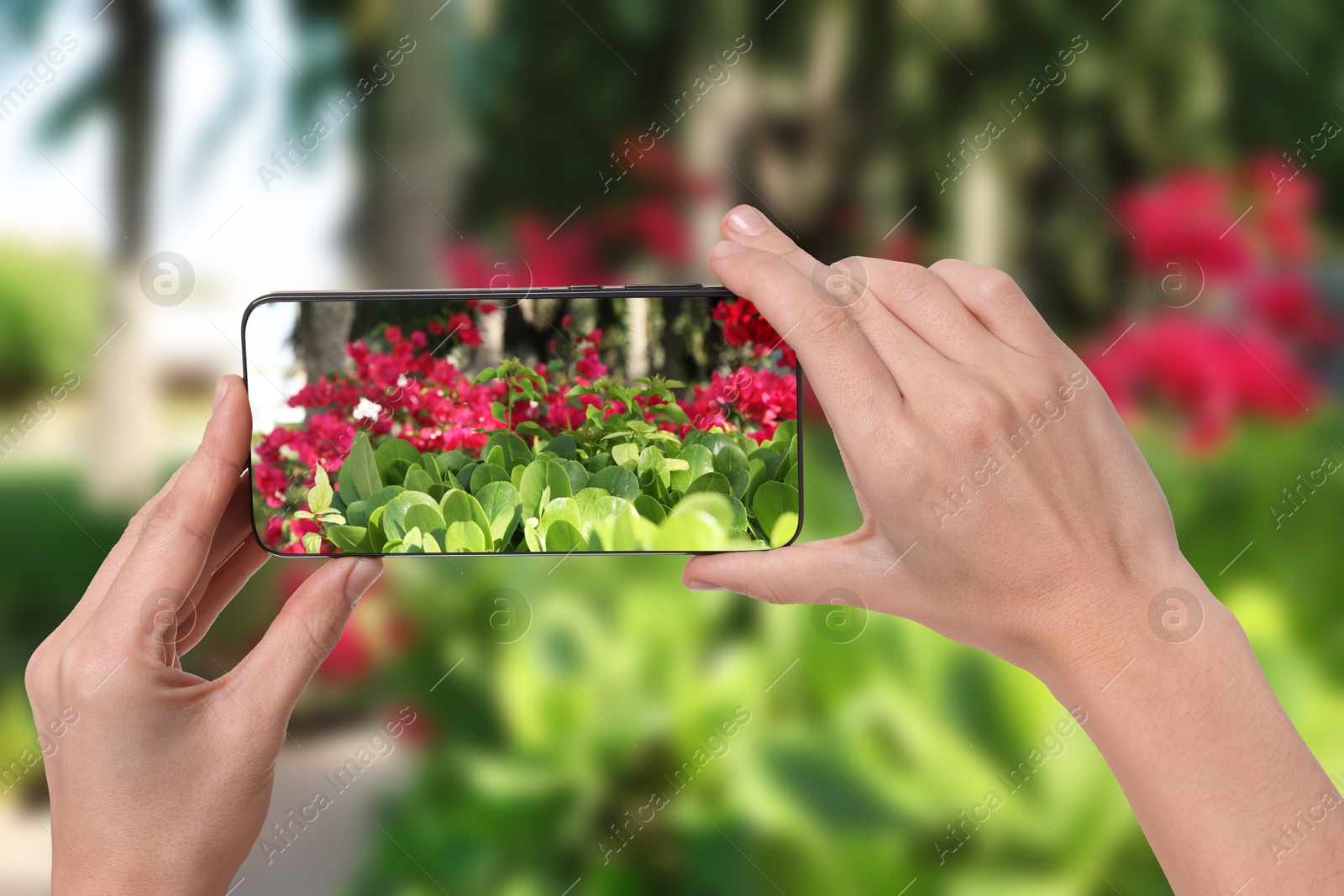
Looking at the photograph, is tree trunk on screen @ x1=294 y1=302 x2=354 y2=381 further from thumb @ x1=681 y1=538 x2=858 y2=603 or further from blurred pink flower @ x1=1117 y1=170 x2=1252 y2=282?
blurred pink flower @ x1=1117 y1=170 x2=1252 y2=282

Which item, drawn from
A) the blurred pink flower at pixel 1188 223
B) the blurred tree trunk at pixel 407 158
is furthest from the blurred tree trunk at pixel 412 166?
the blurred pink flower at pixel 1188 223

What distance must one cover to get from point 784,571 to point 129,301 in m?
0.69

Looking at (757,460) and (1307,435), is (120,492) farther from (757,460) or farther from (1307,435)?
(1307,435)

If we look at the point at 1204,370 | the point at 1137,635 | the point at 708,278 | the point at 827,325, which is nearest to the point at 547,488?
the point at 827,325

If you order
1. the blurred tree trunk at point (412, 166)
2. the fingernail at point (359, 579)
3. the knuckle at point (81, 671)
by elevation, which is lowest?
the fingernail at point (359, 579)

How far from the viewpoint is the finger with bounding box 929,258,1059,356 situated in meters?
0.37

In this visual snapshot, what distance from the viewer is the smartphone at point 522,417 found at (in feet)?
1.26

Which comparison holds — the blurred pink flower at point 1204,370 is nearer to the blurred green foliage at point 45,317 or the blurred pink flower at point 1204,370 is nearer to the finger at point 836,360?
the finger at point 836,360

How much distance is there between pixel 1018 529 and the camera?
35 centimetres

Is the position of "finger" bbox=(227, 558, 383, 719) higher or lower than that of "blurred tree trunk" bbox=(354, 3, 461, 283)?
lower

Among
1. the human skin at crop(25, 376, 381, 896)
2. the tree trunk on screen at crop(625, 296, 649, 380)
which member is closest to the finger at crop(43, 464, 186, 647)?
the human skin at crop(25, 376, 381, 896)

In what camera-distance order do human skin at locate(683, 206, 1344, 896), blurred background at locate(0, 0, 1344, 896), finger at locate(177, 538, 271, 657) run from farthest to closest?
blurred background at locate(0, 0, 1344, 896) < finger at locate(177, 538, 271, 657) < human skin at locate(683, 206, 1344, 896)

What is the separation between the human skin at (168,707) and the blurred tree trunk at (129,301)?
0.49 meters

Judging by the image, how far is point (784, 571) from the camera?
41cm
